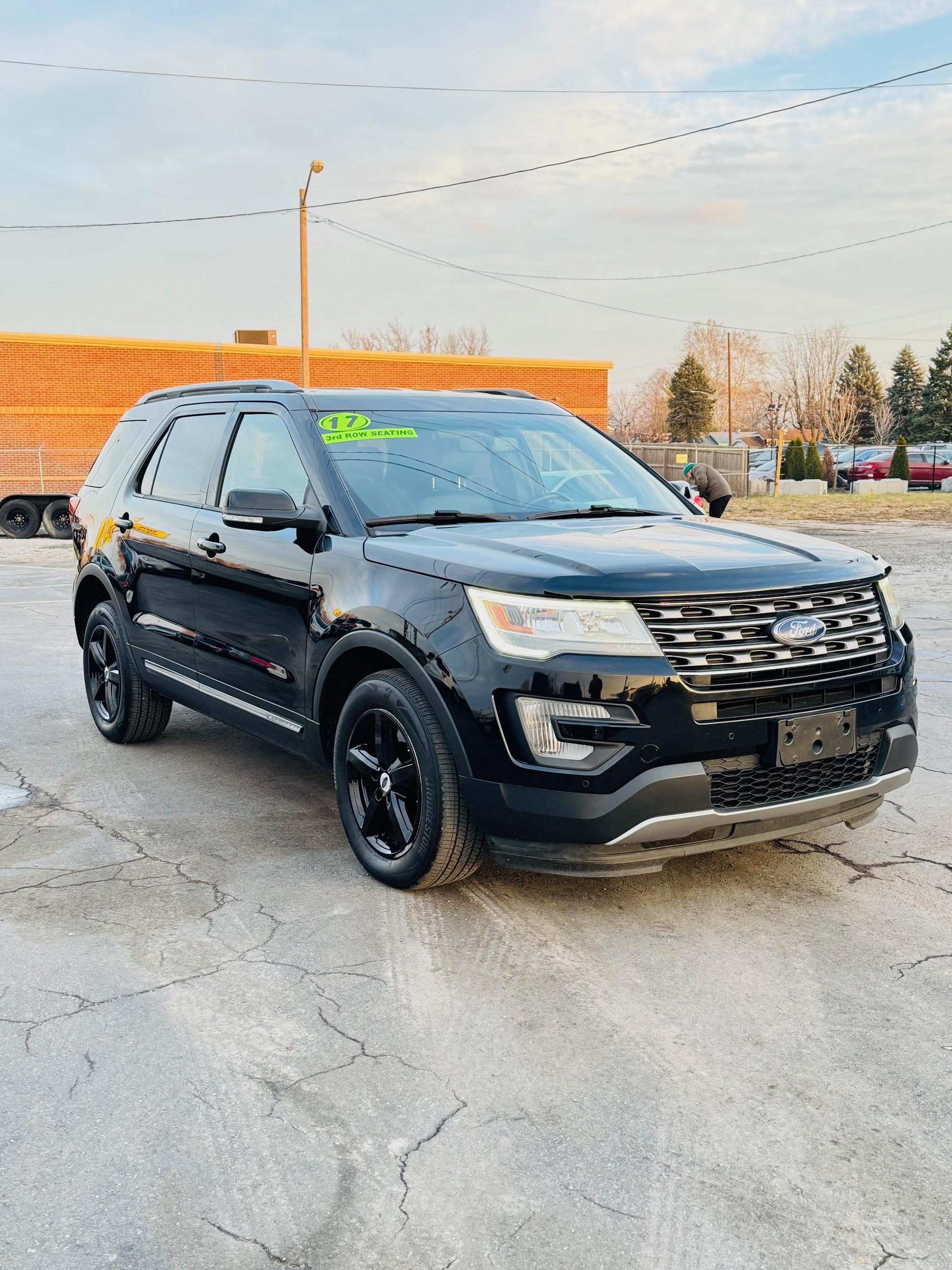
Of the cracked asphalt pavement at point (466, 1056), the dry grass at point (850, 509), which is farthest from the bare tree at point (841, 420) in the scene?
the cracked asphalt pavement at point (466, 1056)

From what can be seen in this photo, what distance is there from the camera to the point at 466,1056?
312cm

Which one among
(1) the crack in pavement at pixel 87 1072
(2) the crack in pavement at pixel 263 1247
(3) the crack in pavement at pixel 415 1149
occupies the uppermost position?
(1) the crack in pavement at pixel 87 1072

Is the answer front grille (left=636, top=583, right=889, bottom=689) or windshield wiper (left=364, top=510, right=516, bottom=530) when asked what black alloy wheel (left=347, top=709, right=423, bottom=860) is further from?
front grille (left=636, top=583, right=889, bottom=689)

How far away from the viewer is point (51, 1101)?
2887mm

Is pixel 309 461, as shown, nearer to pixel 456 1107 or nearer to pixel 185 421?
pixel 185 421

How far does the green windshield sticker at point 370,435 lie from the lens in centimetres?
492

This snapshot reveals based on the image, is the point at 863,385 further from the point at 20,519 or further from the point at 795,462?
the point at 20,519

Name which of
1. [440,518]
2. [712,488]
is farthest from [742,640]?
[712,488]

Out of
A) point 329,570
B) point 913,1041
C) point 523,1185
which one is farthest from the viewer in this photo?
point 329,570

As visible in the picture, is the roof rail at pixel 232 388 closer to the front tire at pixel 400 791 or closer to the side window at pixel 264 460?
the side window at pixel 264 460

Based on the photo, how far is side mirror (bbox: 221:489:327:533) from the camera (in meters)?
4.62

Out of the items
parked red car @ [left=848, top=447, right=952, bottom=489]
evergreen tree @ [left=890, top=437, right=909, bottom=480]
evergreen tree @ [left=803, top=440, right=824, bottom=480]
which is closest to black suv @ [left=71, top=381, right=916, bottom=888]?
evergreen tree @ [left=803, top=440, right=824, bottom=480]

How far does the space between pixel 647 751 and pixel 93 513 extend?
435cm

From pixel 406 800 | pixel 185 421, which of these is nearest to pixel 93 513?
pixel 185 421
